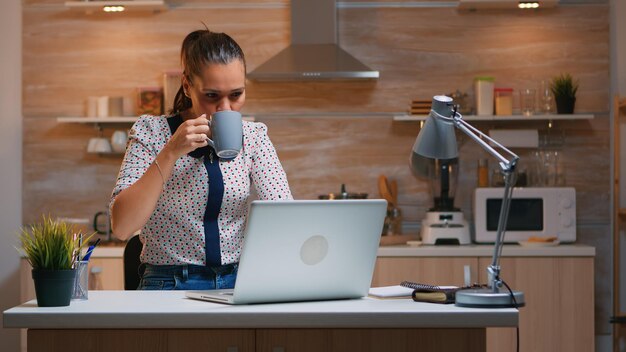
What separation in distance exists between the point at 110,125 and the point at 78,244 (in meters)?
2.86

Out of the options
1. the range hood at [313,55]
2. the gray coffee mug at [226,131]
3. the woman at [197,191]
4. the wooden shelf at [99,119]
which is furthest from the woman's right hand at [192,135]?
the wooden shelf at [99,119]

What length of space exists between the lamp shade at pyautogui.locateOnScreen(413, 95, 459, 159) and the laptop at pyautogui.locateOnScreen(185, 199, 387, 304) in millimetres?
186

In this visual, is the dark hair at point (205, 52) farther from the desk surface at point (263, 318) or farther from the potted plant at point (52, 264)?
the desk surface at point (263, 318)

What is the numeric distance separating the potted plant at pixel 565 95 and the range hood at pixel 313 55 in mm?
924

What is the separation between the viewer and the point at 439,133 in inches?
81.0

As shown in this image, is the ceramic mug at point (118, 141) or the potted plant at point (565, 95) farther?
the ceramic mug at point (118, 141)

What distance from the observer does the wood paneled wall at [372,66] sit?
4.80 meters

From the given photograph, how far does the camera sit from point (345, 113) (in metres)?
4.82

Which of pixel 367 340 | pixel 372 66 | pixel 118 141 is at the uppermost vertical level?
pixel 372 66

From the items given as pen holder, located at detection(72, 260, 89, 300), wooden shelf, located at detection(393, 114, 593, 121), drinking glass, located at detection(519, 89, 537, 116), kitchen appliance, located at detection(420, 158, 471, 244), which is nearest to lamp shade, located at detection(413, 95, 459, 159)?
pen holder, located at detection(72, 260, 89, 300)

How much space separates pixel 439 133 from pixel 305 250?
0.41 m

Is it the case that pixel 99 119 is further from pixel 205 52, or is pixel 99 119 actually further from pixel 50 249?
pixel 50 249

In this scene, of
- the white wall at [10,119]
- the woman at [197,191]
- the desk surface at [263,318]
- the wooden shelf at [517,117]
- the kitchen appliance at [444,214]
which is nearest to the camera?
the desk surface at [263,318]

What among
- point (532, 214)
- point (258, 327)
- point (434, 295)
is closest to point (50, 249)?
point (258, 327)
